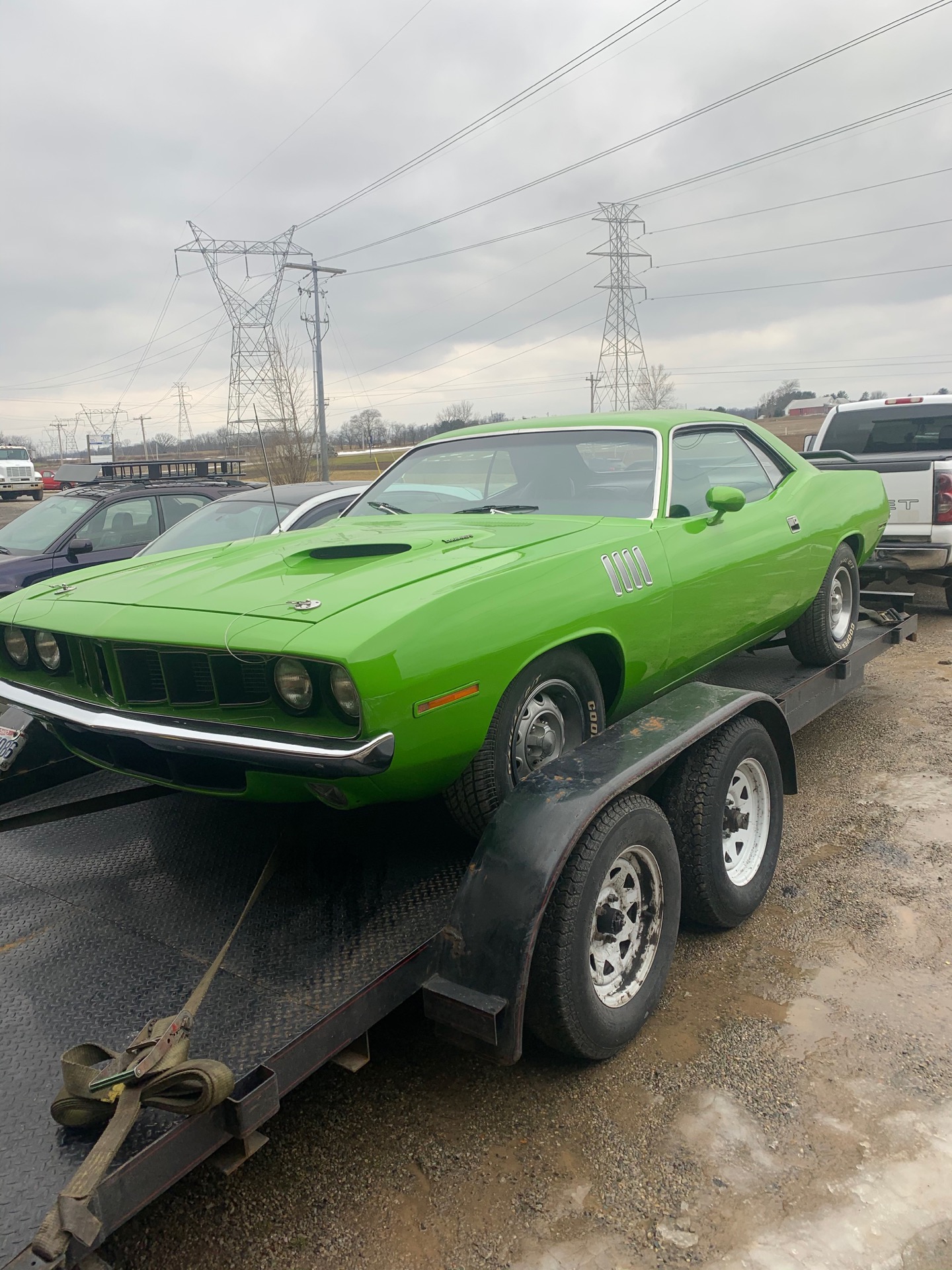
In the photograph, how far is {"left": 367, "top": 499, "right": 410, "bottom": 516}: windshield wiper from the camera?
4.15 m

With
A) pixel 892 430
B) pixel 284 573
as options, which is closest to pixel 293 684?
pixel 284 573

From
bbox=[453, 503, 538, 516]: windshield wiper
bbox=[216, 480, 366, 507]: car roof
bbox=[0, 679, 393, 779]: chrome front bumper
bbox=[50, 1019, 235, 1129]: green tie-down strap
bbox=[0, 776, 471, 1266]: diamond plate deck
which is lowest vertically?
bbox=[0, 776, 471, 1266]: diamond plate deck

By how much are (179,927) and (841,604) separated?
4098mm

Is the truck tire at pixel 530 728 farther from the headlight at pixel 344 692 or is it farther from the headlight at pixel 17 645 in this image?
the headlight at pixel 17 645

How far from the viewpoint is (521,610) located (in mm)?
2777

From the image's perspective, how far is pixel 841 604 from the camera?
205 inches

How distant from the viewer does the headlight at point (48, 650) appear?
121 inches

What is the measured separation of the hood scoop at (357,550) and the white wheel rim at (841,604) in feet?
9.57

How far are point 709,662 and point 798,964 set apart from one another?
1.34m

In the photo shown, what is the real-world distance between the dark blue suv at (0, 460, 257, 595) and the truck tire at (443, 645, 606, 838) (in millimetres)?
6641

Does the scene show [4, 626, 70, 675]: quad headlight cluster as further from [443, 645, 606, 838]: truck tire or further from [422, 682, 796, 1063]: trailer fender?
[422, 682, 796, 1063]: trailer fender

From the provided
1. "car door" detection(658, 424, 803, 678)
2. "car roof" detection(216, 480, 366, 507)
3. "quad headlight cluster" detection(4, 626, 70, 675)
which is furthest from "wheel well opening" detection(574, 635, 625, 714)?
"car roof" detection(216, 480, 366, 507)

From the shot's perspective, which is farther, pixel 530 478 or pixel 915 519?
pixel 915 519

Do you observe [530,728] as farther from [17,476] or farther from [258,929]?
[17,476]
